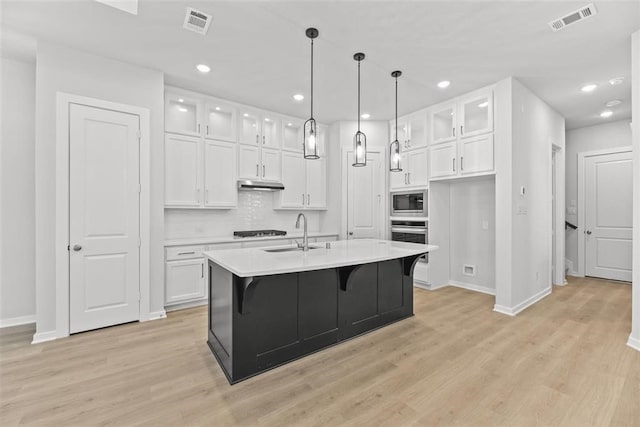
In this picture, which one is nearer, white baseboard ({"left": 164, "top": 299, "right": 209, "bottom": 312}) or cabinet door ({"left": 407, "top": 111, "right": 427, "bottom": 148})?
white baseboard ({"left": 164, "top": 299, "right": 209, "bottom": 312})

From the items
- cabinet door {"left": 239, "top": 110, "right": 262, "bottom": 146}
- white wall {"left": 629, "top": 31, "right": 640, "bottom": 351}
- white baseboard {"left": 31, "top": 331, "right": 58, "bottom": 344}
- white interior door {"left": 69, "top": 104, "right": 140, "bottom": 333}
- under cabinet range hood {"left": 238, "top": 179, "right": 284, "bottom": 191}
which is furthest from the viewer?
cabinet door {"left": 239, "top": 110, "right": 262, "bottom": 146}

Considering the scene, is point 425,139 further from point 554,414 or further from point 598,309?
point 554,414

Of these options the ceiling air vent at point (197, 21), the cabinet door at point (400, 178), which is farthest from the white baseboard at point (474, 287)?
the ceiling air vent at point (197, 21)

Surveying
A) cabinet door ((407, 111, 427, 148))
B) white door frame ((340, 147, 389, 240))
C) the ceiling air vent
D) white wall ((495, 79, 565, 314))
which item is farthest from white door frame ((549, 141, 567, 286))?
the ceiling air vent

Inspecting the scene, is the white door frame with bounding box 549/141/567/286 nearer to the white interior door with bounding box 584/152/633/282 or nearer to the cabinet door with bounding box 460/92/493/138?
the white interior door with bounding box 584/152/633/282

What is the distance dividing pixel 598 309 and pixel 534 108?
9.16 ft

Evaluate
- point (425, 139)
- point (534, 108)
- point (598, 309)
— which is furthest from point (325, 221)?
point (598, 309)

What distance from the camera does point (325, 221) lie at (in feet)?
18.2

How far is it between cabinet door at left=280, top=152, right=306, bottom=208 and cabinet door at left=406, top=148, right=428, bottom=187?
1.84 m

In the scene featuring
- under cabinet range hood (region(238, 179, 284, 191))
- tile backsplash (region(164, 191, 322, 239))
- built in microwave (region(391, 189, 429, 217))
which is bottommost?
tile backsplash (region(164, 191, 322, 239))

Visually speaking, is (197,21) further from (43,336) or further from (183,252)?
(43,336)

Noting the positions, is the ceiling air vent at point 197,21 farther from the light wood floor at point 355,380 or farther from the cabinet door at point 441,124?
the cabinet door at point 441,124

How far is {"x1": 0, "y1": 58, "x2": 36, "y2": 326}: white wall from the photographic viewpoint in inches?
127

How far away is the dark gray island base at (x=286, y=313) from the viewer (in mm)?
2180
